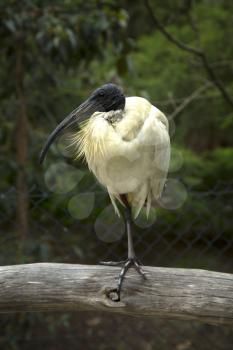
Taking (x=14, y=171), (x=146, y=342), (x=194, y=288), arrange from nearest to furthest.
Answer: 1. (x=194, y=288)
2. (x=146, y=342)
3. (x=14, y=171)

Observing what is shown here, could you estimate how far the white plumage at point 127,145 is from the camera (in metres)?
1.91

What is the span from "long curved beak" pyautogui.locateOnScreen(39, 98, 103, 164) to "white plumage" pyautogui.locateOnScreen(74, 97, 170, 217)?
23mm

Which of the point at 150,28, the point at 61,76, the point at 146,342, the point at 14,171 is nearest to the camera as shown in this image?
the point at 146,342

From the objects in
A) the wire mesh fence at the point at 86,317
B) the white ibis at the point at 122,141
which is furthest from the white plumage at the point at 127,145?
the wire mesh fence at the point at 86,317

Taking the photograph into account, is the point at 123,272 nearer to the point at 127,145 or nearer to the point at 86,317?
the point at 127,145

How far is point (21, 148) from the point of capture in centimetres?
383

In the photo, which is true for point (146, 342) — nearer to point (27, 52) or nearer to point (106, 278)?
point (106, 278)

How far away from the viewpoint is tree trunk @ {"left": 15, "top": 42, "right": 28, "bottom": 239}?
3639 millimetres

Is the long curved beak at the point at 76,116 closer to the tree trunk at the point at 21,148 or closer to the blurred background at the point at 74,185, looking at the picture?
the blurred background at the point at 74,185

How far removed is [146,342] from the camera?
3.65 m

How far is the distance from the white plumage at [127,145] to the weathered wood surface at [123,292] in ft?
1.03

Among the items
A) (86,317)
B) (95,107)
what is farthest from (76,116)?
(86,317)

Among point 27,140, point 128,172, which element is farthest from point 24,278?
point 27,140

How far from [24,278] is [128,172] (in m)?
0.48
